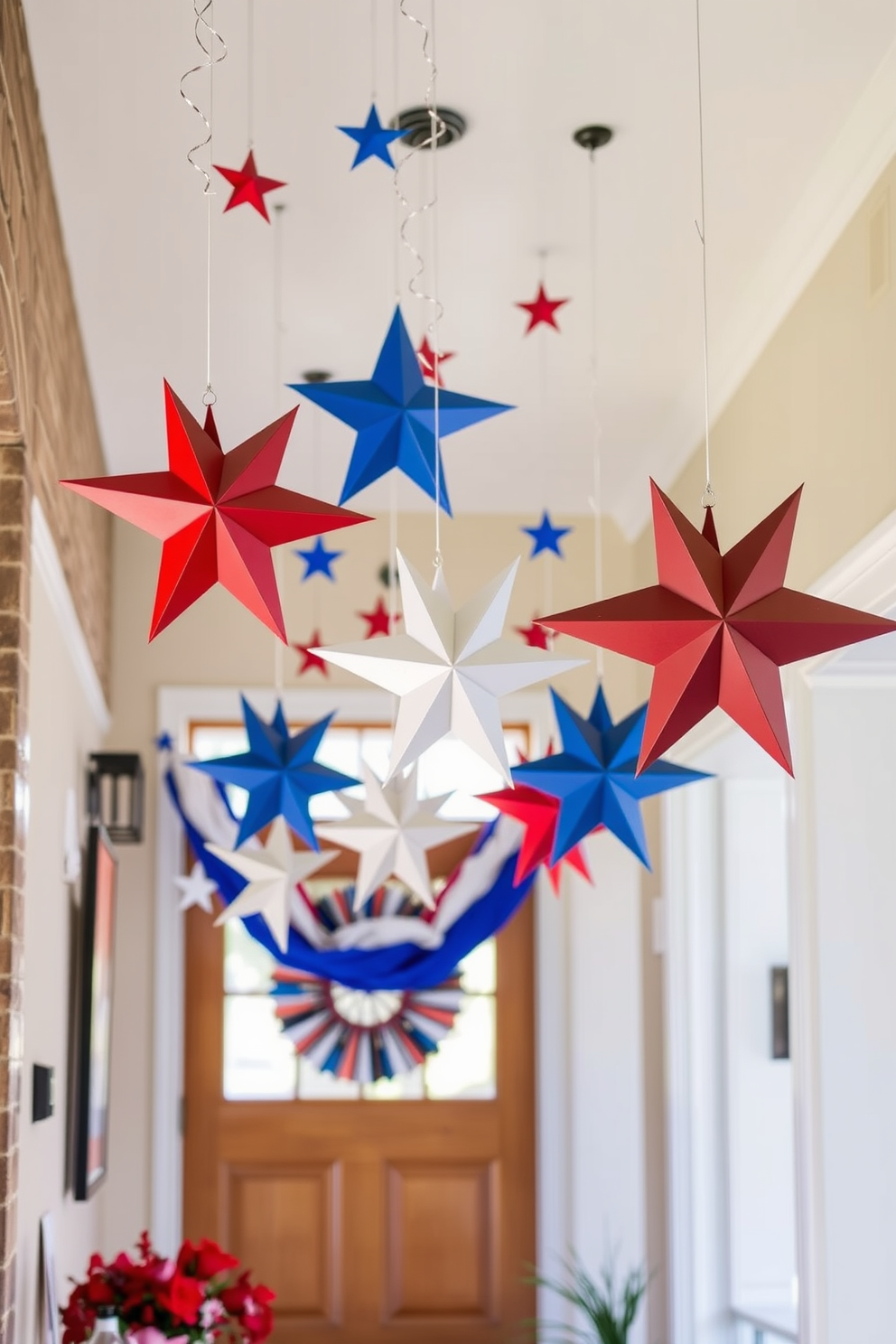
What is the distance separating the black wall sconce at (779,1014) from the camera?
417 cm

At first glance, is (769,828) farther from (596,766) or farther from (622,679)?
(596,766)

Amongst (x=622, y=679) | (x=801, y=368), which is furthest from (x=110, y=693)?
(x=801, y=368)

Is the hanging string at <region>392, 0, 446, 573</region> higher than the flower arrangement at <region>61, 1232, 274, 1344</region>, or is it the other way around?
the hanging string at <region>392, 0, 446, 573</region>

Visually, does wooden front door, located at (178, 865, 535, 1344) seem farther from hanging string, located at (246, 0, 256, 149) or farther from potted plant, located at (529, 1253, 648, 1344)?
hanging string, located at (246, 0, 256, 149)

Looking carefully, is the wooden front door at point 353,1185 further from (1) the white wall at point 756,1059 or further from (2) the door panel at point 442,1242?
(1) the white wall at point 756,1059

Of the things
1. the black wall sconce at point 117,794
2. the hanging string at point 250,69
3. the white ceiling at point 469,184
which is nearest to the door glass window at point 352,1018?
the black wall sconce at point 117,794

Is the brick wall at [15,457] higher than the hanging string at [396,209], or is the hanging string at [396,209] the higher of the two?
the hanging string at [396,209]

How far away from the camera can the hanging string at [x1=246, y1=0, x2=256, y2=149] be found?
92.2 inches

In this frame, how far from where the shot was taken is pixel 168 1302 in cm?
288

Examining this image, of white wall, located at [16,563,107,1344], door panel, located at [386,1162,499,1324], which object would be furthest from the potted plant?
white wall, located at [16,563,107,1344]

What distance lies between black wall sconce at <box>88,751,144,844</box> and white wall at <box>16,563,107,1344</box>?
1.11 ft

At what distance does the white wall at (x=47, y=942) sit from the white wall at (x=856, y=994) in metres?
1.46

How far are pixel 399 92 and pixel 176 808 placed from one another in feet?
8.55

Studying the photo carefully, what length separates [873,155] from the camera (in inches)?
103
